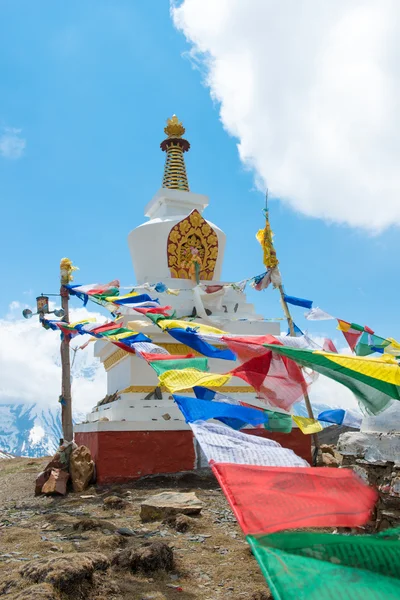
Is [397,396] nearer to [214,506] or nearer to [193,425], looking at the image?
[193,425]

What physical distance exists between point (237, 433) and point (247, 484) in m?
0.68

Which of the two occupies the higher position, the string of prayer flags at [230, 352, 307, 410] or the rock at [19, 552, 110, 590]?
the string of prayer flags at [230, 352, 307, 410]

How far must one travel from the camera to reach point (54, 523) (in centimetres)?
555

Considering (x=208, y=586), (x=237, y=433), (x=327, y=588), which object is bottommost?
(x=208, y=586)

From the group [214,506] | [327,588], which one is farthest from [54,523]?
[327,588]

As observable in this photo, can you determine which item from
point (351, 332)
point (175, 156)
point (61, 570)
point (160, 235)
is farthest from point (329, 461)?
point (175, 156)

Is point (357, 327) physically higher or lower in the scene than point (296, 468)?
higher

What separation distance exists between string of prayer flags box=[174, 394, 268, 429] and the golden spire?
11088 mm

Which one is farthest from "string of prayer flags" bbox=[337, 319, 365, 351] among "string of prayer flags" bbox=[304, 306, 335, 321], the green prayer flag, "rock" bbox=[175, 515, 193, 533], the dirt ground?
the green prayer flag

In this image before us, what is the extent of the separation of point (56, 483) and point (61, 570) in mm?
4732

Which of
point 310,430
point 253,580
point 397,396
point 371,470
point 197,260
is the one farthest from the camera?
point 197,260

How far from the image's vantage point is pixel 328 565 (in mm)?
1692

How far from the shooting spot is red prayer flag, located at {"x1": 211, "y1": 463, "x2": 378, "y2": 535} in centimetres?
182

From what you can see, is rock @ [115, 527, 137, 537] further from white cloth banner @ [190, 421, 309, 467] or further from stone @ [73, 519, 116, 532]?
white cloth banner @ [190, 421, 309, 467]
